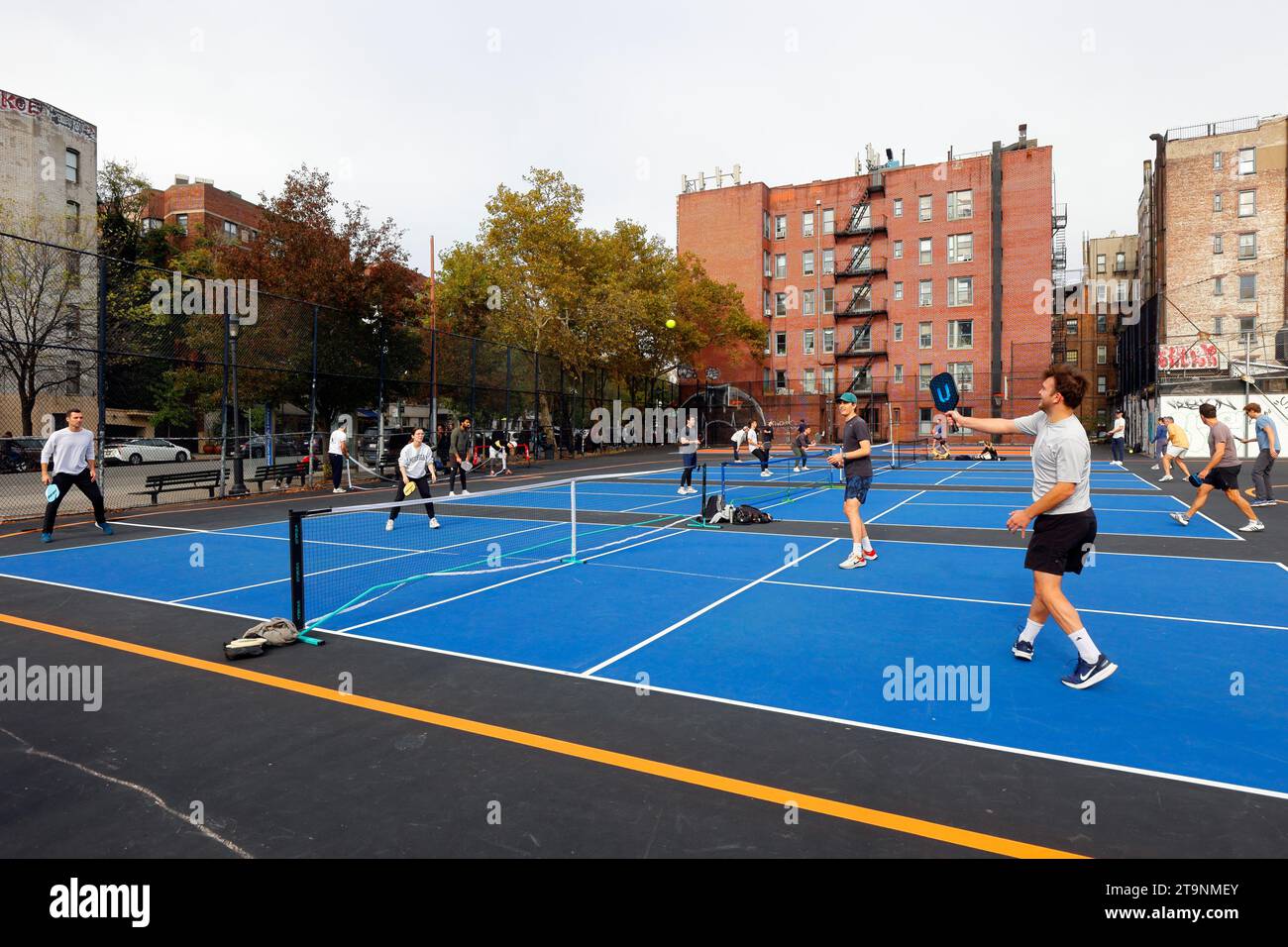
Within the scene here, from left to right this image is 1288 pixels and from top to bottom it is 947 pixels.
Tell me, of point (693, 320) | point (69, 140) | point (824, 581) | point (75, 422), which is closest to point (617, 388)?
point (693, 320)

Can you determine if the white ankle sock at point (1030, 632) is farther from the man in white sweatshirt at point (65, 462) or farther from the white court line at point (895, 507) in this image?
the man in white sweatshirt at point (65, 462)

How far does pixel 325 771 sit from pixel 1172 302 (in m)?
66.0

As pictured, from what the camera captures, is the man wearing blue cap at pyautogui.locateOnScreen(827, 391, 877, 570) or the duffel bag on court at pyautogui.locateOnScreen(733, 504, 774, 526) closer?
the man wearing blue cap at pyautogui.locateOnScreen(827, 391, 877, 570)

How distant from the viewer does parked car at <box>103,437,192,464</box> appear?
133ft

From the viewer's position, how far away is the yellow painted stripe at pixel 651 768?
11.3 feet

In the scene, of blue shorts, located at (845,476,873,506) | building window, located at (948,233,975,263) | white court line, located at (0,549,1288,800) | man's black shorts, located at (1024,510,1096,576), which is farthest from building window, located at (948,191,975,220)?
white court line, located at (0,549,1288,800)

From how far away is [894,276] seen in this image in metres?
59.3

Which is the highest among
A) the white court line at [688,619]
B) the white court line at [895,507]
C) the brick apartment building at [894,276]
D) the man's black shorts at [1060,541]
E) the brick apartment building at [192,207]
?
the brick apartment building at [192,207]

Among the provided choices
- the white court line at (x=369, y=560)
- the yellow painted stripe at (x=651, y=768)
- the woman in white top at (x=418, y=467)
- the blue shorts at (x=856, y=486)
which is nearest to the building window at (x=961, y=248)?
the white court line at (x=369, y=560)

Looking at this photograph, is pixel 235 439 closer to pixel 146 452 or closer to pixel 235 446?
pixel 235 446

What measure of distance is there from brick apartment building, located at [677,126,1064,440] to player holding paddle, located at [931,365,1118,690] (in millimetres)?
44774

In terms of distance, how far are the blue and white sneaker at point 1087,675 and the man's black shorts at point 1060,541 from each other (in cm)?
71

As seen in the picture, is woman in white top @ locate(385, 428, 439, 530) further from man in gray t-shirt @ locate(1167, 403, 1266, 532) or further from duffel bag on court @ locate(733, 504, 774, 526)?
man in gray t-shirt @ locate(1167, 403, 1266, 532)

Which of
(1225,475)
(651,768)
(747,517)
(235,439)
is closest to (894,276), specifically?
(1225,475)
